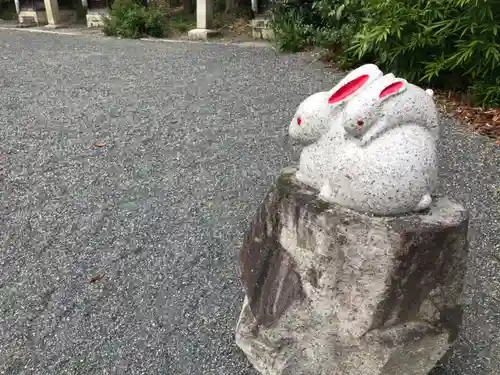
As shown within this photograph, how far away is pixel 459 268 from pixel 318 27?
5677mm

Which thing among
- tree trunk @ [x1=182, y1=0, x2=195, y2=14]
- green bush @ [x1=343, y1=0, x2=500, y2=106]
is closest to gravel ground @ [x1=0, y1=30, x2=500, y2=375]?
green bush @ [x1=343, y1=0, x2=500, y2=106]

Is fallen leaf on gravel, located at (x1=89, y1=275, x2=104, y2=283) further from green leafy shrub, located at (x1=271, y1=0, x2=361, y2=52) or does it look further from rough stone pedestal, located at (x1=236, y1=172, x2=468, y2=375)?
green leafy shrub, located at (x1=271, y1=0, x2=361, y2=52)

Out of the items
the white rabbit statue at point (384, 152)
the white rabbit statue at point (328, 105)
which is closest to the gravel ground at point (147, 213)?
the white rabbit statue at point (384, 152)

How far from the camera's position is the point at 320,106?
1813mm

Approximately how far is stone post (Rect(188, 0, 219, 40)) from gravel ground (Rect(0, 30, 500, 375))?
100 inches

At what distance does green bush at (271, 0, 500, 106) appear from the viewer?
437cm

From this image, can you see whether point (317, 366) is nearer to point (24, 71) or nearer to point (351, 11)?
point (351, 11)

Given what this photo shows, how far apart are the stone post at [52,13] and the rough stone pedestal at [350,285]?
9142 mm

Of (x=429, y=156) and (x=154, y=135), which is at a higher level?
(x=429, y=156)

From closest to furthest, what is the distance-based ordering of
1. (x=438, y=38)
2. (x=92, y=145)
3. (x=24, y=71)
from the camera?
(x=92, y=145) → (x=438, y=38) → (x=24, y=71)

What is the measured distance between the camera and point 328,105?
1.80 m

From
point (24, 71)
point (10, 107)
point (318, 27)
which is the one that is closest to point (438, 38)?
point (318, 27)

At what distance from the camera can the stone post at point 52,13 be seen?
959cm

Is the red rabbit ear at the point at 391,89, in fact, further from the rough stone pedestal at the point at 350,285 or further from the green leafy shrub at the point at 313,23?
the green leafy shrub at the point at 313,23
